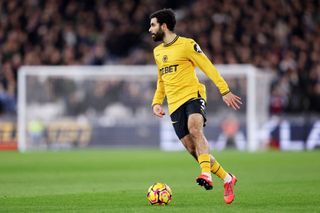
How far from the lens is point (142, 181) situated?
543 inches

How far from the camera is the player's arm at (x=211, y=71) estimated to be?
9.62 meters

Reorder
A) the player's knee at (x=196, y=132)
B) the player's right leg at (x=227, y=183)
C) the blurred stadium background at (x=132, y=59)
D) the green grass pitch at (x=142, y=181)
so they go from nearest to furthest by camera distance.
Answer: the green grass pitch at (x=142, y=181) < the player's right leg at (x=227, y=183) < the player's knee at (x=196, y=132) < the blurred stadium background at (x=132, y=59)

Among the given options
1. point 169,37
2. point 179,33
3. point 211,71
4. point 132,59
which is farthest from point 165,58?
point 132,59

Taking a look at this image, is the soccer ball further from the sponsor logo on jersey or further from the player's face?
the player's face

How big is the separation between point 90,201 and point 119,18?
744 inches

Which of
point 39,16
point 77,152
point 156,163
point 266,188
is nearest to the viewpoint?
point 266,188

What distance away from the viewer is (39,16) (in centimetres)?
2816

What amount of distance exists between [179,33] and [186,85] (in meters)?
17.3

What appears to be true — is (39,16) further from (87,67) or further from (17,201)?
(17,201)

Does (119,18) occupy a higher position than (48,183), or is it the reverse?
(119,18)

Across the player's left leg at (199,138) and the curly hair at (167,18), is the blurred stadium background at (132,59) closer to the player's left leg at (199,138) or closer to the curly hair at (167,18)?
the curly hair at (167,18)

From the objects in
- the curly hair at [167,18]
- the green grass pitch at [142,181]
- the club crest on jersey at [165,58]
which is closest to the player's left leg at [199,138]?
the green grass pitch at [142,181]

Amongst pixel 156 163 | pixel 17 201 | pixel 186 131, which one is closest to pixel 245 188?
pixel 186 131

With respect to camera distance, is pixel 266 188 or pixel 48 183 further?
pixel 48 183
